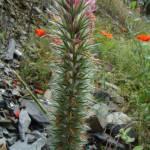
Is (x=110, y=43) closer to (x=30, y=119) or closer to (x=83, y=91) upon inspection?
(x=30, y=119)

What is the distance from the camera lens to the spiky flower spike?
264 cm

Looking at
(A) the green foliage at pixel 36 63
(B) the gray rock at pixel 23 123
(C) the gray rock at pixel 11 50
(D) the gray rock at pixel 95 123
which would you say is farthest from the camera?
(C) the gray rock at pixel 11 50

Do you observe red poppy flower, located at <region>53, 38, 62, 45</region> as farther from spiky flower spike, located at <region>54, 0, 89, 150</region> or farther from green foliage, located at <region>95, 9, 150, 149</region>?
green foliage, located at <region>95, 9, 150, 149</region>

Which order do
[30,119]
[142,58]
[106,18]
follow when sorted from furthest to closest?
[106,18] → [142,58] → [30,119]

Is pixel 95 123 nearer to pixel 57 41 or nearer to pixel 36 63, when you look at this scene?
pixel 36 63

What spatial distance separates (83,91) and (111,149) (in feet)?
4.06

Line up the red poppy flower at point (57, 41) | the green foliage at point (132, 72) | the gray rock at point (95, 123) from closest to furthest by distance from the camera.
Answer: the red poppy flower at point (57, 41), the gray rock at point (95, 123), the green foliage at point (132, 72)

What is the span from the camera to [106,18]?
7945 mm

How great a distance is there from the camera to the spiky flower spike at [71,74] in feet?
8.67

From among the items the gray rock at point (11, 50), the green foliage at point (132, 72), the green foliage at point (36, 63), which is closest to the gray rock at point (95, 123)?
the green foliage at point (132, 72)

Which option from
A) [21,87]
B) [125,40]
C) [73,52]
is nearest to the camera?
[73,52]

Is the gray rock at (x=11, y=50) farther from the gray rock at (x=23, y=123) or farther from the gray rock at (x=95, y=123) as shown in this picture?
the gray rock at (x=95, y=123)

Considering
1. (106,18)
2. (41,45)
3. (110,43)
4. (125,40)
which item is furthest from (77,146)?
(106,18)

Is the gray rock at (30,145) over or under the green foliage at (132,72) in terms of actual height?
under
